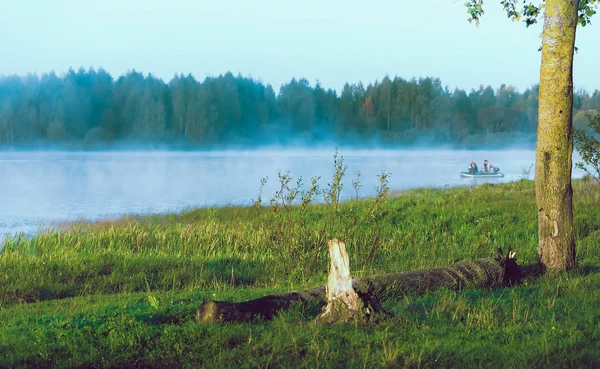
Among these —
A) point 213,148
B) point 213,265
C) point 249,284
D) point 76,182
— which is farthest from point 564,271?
point 213,148

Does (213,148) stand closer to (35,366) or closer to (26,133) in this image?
(26,133)

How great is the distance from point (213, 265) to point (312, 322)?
20.6ft

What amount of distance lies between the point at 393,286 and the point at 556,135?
392cm

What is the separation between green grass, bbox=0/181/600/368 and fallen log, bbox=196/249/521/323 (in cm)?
20

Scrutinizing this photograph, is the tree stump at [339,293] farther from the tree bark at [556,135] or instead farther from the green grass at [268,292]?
the tree bark at [556,135]

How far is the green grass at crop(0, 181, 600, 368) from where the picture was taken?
629 cm

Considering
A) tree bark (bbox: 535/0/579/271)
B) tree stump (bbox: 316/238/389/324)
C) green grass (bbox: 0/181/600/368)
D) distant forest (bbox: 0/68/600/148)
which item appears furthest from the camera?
distant forest (bbox: 0/68/600/148)

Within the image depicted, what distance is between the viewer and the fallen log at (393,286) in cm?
726

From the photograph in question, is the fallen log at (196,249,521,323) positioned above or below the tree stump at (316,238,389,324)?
below

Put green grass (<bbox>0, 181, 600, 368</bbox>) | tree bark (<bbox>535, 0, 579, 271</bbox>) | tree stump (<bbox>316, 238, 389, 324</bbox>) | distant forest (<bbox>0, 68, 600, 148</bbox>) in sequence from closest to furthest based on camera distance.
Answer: green grass (<bbox>0, 181, 600, 368</bbox>), tree stump (<bbox>316, 238, 389, 324</bbox>), tree bark (<bbox>535, 0, 579, 271</bbox>), distant forest (<bbox>0, 68, 600, 148</bbox>)

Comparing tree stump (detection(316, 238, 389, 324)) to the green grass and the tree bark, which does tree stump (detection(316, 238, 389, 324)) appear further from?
the tree bark

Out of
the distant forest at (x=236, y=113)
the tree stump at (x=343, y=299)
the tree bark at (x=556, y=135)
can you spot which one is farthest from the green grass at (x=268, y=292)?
the distant forest at (x=236, y=113)

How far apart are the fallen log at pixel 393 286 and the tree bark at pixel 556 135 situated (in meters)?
1.05

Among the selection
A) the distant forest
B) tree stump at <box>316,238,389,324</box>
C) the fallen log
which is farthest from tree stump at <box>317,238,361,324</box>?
the distant forest
